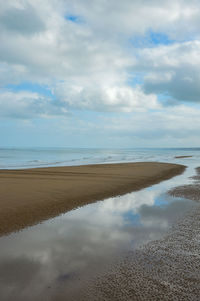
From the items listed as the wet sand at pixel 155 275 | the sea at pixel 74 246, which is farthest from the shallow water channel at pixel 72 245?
the wet sand at pixel 155 275

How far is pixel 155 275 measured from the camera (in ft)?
17.0

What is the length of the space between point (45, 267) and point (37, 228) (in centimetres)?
297

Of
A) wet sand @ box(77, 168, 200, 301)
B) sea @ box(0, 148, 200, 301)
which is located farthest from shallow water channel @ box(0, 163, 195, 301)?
wet sand @ box(77, 168, 200, 301)

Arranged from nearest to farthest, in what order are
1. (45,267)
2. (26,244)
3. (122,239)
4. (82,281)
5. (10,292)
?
(10,292)
(82,281)
(45,267)
(26,244)
(122,239)

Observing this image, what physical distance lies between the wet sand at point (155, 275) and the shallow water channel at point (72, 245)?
37 cm

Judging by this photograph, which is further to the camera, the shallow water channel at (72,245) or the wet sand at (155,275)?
the shallow water channel at (72,245)

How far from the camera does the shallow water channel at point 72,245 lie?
4.79 m

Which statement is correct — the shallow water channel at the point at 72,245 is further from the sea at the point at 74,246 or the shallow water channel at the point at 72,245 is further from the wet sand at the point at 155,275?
the wet sand at the point at 155,275

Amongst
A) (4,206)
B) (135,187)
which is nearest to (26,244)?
(4,206)

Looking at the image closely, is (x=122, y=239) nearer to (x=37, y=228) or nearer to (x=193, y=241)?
(x=193, y=241)

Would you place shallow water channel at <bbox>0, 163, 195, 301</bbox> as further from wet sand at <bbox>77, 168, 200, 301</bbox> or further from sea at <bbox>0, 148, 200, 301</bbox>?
wet sand at <bbox>77, 168, 200, 301</bbox>

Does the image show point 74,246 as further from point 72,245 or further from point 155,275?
point 155,275

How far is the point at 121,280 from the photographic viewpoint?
16.3ft

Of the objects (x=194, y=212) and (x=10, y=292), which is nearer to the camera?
(x=10, y=292)
